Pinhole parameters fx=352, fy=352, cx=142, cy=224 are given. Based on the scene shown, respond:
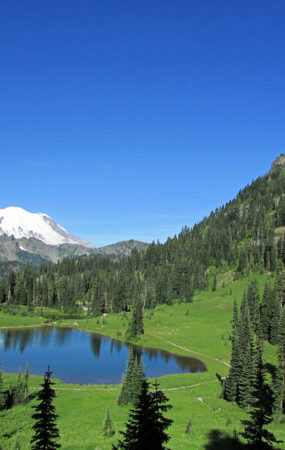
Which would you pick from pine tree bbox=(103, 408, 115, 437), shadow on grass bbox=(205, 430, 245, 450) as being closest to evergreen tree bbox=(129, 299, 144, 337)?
pine tree bbox=(103, 408, 115, 437)

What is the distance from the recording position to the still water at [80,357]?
90.2 meters

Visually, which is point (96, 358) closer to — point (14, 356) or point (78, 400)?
point (14, 356)

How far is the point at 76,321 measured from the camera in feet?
542

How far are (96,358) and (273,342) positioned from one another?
54.0 m

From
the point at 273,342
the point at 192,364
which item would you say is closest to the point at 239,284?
the point at 273,342

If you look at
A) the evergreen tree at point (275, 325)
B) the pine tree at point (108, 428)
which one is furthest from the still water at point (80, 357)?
the pine tree at point (108, 428)

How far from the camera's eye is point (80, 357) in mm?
106312

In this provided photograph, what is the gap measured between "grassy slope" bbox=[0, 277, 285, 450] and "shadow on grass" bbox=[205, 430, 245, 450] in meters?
0.77

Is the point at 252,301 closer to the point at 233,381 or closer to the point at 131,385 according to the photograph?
the point at 233,381

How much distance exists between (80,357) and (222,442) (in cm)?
7203

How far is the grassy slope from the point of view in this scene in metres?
46.2

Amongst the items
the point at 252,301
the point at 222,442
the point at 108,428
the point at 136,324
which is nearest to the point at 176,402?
the point at 108,428

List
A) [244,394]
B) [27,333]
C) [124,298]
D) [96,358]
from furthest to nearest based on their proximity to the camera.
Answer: [124,298] → [27,333] → [96,358] → [244,394]

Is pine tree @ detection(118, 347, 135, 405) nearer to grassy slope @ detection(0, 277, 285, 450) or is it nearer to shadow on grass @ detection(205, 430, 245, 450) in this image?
grassy slope @ detection(0, 277, 285, 450)
